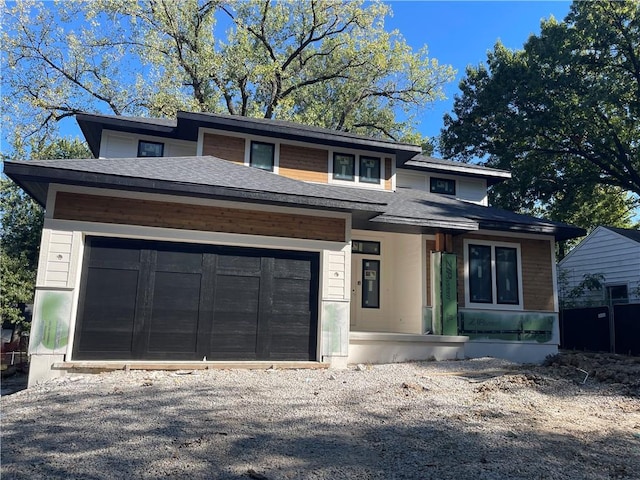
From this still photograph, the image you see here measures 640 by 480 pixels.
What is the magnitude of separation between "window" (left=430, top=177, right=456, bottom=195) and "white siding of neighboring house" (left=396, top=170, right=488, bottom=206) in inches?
3.9

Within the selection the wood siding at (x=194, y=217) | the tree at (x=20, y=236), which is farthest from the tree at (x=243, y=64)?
the wood siding at (x=194, y=217)

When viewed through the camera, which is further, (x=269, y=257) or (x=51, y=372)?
(x=269, y=257)

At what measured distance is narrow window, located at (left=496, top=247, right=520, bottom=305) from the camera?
12102 millimetres

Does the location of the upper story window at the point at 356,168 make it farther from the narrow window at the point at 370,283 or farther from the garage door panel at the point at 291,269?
the garage door panel at the point at 291,269

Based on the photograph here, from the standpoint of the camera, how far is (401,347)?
396 inches

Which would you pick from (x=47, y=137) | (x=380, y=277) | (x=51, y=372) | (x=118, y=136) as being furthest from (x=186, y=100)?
(x=51, y=372)

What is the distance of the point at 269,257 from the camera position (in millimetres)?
9070

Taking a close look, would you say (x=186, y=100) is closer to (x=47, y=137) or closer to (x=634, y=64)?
(x=47, y=137)

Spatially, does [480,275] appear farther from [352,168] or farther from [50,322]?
[50,322]

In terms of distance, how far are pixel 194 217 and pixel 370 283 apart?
19.2 ft

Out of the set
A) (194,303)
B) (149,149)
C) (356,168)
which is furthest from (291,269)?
(149,149)

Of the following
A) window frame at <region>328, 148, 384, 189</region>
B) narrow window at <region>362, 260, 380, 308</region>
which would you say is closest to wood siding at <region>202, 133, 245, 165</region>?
window frame at <region>328, 148, 384, 189</region>

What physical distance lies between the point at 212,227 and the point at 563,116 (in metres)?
18.3

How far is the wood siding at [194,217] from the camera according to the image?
812cm
